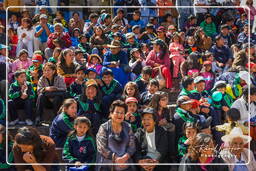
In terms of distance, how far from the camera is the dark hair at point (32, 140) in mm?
5250

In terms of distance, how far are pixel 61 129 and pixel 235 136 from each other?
2.23 m

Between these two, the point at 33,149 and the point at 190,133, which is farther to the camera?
the point at 190,133

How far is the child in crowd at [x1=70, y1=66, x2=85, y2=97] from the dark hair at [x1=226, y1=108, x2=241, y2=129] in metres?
2.23

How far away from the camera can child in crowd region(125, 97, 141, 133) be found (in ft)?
21.4

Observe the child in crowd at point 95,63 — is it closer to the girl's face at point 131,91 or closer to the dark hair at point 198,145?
the girl's face at point 131,91

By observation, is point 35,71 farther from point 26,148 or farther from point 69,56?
point 26,148

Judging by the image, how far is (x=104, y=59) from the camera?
29.5 ft

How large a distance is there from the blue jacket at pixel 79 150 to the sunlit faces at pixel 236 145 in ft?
5.53

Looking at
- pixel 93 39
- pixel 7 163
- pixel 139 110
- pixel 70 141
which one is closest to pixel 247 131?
pixel 139 110

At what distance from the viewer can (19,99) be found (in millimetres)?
7375

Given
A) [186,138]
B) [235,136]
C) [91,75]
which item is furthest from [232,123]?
[91,75]

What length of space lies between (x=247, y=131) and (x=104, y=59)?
10.7 feet

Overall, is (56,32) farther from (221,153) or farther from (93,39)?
(221,153)

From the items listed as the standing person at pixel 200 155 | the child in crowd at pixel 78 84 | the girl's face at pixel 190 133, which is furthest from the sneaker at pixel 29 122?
the standing person at pixel 200 155
